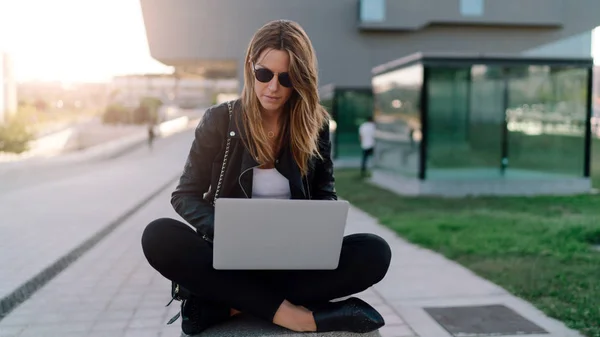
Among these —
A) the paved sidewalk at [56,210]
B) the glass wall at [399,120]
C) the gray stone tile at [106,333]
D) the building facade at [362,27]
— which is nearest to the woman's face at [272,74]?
the gray stone tile at [106,333]

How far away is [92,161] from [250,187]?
24.0m

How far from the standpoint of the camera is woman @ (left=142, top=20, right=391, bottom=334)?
9.32 feet

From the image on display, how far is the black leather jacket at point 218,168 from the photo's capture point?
2.98 m

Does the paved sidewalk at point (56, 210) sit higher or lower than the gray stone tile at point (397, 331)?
lower

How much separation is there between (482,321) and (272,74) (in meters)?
2.53

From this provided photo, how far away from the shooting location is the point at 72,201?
11977mm

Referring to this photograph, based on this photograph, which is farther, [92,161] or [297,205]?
[92,161]

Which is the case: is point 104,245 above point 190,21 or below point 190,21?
below

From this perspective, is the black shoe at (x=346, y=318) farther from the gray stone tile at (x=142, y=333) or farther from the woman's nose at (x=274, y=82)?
the gray stone tile at (x=142, y=333)

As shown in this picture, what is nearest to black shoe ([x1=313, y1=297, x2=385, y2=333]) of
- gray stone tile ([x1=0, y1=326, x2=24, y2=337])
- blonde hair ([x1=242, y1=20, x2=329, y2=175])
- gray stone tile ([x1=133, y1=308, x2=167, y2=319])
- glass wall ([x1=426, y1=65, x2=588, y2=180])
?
blonde hair ([x1=242, y1=20, x2=329, y2=175])

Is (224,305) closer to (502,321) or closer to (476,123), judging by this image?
(502,321)

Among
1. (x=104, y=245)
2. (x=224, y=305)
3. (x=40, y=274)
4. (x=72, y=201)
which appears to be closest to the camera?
(x=224, y=305)

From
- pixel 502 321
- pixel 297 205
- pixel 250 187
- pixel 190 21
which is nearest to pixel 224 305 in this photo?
pixel 250 187

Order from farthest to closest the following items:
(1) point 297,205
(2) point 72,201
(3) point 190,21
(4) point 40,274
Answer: (3) point 190,21, (2) point 72,201, (4) point 40,274, (1) point 297,205
